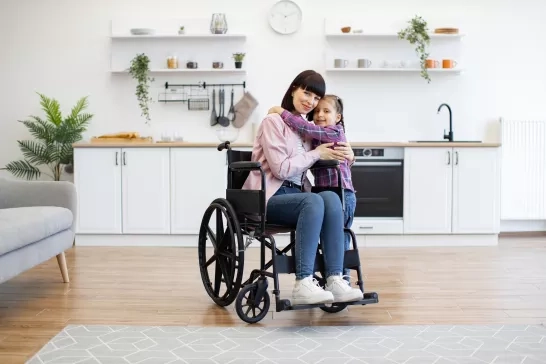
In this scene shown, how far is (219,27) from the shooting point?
563 centimetres

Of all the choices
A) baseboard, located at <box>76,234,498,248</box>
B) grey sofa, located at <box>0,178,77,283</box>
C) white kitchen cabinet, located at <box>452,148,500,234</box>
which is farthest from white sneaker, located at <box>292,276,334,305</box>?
white kitchen cabinet, located at <box>452,148,500,234</box>

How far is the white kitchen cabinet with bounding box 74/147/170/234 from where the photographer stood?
529 cm

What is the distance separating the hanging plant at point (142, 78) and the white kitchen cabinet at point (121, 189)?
58cm

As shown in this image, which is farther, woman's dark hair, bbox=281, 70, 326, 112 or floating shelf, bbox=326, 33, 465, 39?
floating shelf, bbox=326, 33, 465, 39

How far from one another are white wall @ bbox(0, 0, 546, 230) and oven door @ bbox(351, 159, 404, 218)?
23.0 inches

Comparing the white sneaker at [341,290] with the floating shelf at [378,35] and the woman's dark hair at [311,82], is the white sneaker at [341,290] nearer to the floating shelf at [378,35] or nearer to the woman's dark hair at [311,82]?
the woman's dark hair at [311,82]

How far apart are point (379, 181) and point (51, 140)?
2.60 meters

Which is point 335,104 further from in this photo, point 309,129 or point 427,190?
point 427,190

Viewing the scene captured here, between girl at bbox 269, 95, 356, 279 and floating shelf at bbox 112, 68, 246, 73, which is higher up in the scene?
floating shelf at bbox 112, 68, 246, 73

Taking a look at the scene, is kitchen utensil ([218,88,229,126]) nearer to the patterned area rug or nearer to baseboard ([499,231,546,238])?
baseboard ([499,231,546,238])

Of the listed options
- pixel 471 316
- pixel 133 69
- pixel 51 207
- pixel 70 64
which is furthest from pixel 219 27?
pixel 471 316

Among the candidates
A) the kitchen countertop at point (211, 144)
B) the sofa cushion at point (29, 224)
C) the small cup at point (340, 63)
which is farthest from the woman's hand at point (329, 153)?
the small cup at point (340, 63)

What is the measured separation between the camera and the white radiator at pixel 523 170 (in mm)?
5758

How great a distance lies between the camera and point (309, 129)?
305 cm
